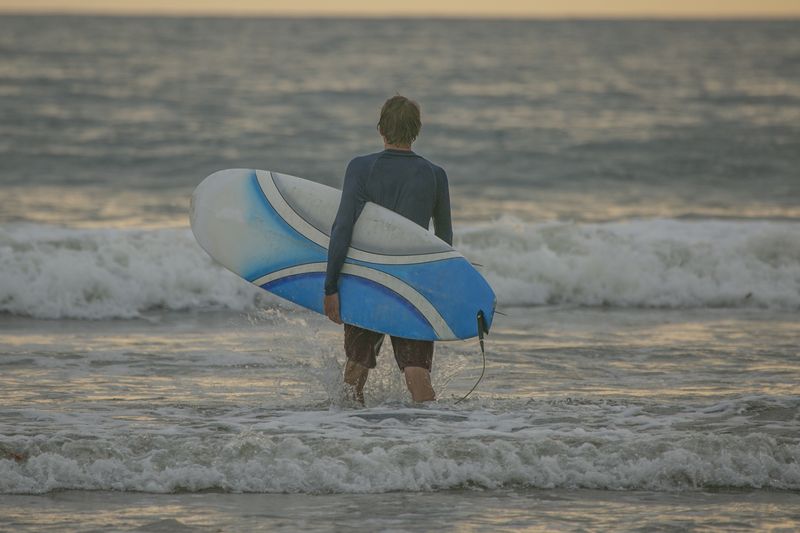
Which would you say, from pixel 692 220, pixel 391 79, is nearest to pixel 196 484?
pixel 692 220

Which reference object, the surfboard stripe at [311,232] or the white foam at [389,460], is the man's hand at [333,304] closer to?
the surfboard stripe at [311,232]

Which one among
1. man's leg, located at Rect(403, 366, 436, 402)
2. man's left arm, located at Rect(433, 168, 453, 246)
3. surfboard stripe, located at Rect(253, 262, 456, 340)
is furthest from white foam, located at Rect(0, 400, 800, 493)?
man's left arm, located at Rect(433, 168, 453, 246)

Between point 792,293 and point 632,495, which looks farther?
point 792,293

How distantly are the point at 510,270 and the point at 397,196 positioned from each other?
572cm

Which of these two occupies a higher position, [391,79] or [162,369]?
[391,79]

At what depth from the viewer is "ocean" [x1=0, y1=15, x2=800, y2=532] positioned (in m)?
4.62

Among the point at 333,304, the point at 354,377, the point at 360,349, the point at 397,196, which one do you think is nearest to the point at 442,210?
the point at 397,196

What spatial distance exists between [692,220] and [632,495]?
10.5 metres

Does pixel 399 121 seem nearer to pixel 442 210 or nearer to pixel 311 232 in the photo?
pixel 442 210

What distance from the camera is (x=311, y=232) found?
5484 millimetres

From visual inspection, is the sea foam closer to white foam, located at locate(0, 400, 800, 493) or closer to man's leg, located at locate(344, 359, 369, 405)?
man's leg, located at locate(344, 359, 369, 405)

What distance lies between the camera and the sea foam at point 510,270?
9609 mm

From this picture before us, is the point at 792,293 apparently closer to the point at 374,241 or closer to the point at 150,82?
the point at 374,241

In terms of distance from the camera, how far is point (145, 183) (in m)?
17.1
